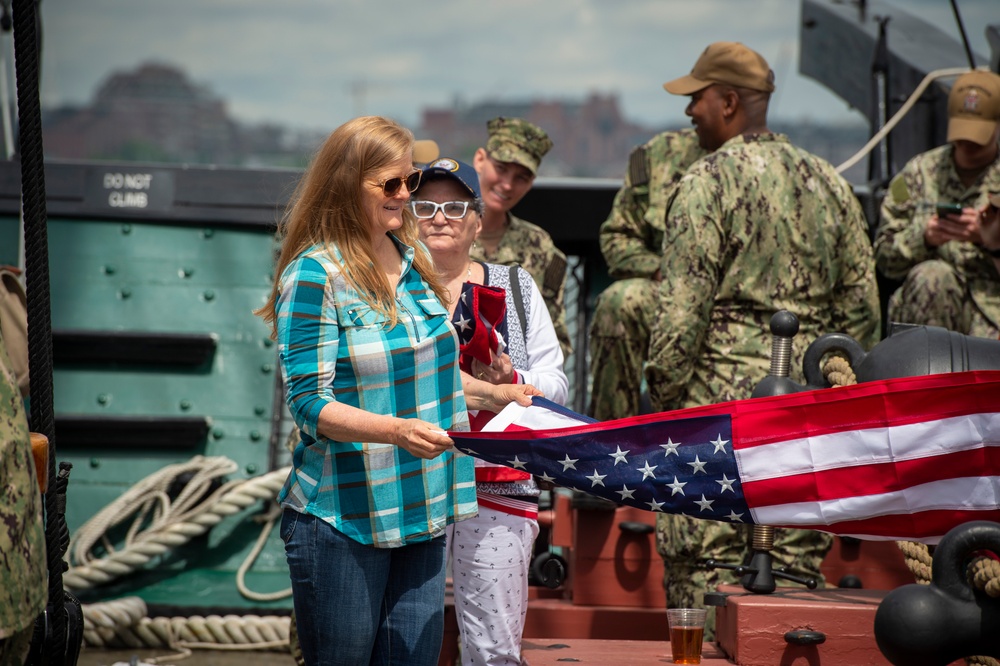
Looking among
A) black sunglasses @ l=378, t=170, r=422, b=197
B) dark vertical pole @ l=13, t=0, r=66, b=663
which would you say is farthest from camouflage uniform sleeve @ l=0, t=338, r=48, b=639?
black sunglasses @ l=378, t=170, r=422, b=197

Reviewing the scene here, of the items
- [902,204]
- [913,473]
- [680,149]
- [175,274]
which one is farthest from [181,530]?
[913,473]

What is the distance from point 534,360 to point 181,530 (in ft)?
10.8

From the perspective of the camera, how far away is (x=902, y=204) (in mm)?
5395

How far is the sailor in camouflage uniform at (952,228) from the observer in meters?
4.90

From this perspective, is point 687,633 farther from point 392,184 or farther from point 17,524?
point 17,524

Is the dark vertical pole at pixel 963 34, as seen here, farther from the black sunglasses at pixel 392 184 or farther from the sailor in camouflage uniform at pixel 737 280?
the black sunglasses at pixel 392 184

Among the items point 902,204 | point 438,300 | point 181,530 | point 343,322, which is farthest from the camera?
point 181,530

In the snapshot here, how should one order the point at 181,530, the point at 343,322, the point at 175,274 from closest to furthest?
the point at 343,322 → the point at 181,530 → the point at 175,274

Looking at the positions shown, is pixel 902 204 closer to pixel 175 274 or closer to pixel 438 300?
pixel 438 300

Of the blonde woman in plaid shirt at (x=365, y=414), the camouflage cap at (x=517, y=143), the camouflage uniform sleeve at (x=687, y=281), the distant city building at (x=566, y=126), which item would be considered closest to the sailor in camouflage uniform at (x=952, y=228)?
the camouflage uniform sleeve at (x=687, y=281)

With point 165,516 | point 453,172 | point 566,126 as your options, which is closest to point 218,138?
point 165,516

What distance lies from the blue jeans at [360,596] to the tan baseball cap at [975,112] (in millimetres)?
3434

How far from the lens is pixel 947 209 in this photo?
4824 millimetres

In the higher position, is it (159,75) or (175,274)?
(159,75)
